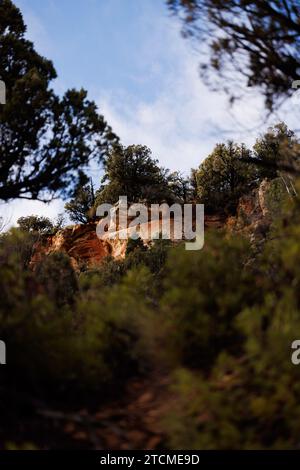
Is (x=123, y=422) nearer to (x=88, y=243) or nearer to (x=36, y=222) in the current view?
(x=88, y=243)

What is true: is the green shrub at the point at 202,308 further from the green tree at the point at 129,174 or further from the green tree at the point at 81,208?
the green tree at the point at 81,208

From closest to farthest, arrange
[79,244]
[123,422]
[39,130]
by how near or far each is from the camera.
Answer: [123,422] → [39,130] → [79,244]

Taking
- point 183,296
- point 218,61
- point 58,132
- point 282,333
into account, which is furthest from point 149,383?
point 58,132

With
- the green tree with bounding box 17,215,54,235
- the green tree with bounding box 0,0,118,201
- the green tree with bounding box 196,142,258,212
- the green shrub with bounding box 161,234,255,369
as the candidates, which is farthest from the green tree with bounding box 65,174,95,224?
the green shrub with bounding box 161,234,255,369

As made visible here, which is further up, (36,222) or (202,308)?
(36,222)

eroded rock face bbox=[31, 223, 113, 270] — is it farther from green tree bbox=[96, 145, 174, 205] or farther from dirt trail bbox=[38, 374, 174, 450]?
dirt trail bbox=[38, 374, 174, 450]

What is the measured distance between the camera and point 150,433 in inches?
129

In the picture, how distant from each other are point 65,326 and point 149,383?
3.34ft

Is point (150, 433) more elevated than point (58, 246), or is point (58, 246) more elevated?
point (58, 246)

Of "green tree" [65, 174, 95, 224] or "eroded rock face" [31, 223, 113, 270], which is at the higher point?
"green tree" [65, 174, 95, 224]

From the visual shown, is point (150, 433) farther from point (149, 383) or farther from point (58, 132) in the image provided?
point (58, 132)

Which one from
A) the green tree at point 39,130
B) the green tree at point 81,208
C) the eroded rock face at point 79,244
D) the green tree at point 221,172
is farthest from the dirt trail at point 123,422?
the green tree at point 81,208

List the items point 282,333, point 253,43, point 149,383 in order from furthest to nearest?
point 253,43 → point 149,383 → point 282,333

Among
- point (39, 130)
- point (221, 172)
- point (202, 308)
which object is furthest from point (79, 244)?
point (202, 308)
